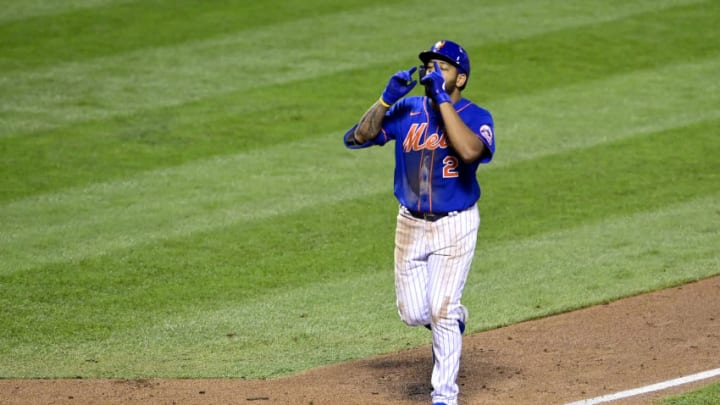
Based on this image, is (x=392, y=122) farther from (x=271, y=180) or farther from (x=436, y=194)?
Result: (x=271, y=180)

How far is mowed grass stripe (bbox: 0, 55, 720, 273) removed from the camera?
31.2 ft

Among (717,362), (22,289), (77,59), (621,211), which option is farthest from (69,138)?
(717,362)

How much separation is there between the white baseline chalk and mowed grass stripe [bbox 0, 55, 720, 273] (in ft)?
14.3

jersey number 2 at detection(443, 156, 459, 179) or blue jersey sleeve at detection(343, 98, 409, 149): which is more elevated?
blue jersey sleeve at detection(343, 98, 409, 149)

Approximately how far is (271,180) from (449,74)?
493 cm

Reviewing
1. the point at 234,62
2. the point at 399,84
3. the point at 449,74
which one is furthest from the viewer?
the point at 234,62

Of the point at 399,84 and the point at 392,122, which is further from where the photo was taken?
the point at 392,122

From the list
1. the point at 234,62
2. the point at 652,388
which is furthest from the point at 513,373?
the point at 234,62

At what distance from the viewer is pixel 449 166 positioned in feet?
19.8

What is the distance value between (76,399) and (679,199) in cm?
595

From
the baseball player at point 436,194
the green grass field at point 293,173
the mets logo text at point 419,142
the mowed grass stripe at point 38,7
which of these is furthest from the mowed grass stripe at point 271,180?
the mowed grass stripe at point 38,7

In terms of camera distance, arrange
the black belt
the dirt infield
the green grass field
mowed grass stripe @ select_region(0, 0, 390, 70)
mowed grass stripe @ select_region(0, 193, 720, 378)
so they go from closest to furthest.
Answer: the black belt < the dirt infield < mowed grass stripe @ select_region(0, 193, 720, 378) < the green grass field < mowed grass stripe @ select_region(0, 0, 390, 70)

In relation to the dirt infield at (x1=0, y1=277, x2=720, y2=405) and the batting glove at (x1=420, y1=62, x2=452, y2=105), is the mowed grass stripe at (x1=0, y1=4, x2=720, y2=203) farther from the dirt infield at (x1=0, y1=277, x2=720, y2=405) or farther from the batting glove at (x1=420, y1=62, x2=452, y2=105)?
the batting glove at (x1=420, y1=62, x2=452, y2=105)

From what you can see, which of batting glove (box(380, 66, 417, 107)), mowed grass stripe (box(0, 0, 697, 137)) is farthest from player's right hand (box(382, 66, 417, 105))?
mowed grass stripe (box(0, 0, 697, 137))
